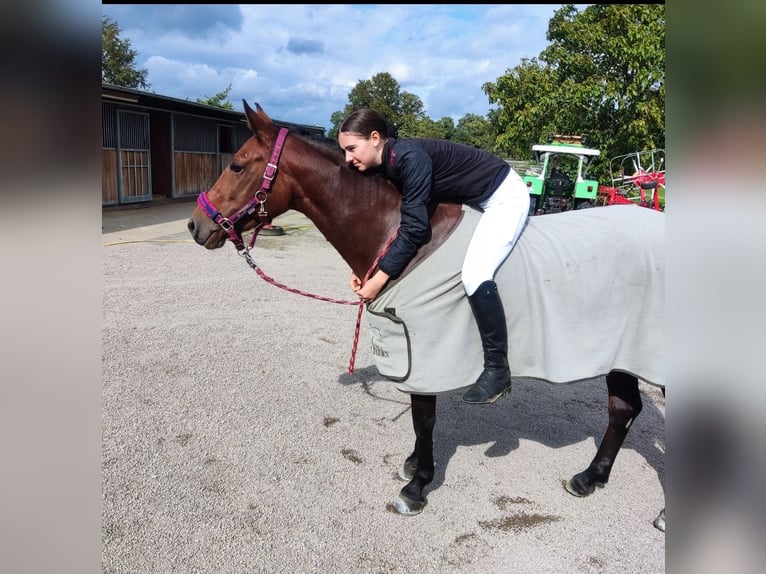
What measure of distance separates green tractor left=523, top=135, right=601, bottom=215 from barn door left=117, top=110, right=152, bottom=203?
1121cm

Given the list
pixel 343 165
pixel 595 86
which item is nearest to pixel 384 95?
pixel 595 86

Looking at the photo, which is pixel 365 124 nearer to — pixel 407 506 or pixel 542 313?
pixel 542 313

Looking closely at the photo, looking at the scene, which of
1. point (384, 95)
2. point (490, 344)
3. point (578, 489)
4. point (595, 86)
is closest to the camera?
point (490, 344)

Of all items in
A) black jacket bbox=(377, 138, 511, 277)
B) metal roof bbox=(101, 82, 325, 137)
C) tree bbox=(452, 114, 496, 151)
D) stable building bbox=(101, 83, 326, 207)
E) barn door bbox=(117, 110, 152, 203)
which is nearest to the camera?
black jacket bbox=(377, 138, 511, 277)

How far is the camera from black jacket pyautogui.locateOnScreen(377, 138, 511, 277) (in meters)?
2.57

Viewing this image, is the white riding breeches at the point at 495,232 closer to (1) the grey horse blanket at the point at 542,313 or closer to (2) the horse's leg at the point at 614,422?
(1) the grey horse blanket at the point at 542,313

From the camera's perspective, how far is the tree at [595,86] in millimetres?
11414

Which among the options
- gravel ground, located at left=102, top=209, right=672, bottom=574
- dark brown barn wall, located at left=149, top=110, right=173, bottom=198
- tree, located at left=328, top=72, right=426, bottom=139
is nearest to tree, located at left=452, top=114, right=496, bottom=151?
tree, located at left=328, top=72, right=426, bottom=139

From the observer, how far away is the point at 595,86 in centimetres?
1277

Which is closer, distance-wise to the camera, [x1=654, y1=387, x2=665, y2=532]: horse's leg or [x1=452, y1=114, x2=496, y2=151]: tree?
[x1=654, y1=387, x2=665, y2=532]: horse's leg

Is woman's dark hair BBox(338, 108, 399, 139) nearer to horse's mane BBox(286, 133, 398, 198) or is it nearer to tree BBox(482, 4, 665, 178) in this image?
horse's mane BBox(286, 133, 398, 198)

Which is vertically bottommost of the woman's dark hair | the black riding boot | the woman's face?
the black riding boot

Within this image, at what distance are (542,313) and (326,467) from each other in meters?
1.65
